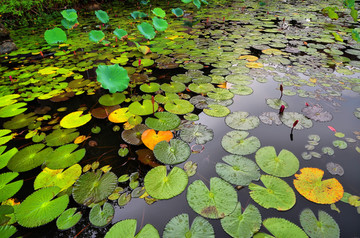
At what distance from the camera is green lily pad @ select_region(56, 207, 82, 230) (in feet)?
4.32

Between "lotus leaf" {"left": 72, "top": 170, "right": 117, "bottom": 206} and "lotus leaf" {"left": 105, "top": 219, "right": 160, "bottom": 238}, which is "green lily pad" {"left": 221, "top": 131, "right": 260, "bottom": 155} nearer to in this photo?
"lotus leaf" {"left": 105, "top": 219, "right": 160, "bottom": 238}

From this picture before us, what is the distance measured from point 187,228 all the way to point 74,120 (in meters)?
1.89

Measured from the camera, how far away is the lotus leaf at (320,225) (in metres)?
1.21

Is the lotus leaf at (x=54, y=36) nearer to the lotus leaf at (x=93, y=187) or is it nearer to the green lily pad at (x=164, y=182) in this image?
the lotus leaf at (x=93, y=187)

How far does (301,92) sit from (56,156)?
3.28 m

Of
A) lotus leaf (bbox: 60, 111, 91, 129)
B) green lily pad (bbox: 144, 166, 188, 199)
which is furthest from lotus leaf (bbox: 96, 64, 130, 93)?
green lily pad (bbox: 144, 166, 188, 199)

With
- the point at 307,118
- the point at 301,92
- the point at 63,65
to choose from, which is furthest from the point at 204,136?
the point at 63,65

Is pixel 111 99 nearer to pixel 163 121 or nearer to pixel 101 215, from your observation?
pixel 163 121

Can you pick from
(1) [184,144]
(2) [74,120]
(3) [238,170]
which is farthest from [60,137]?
(3) [238,170]

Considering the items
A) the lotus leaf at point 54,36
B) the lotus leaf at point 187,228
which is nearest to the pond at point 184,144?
the lotus leaf at point 187,228

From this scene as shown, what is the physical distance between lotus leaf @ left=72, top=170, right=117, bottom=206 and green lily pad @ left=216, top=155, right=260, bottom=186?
98cm

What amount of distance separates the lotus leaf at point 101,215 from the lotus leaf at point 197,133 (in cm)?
97

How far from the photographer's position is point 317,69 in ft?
10.5

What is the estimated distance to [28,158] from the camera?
1799mm
